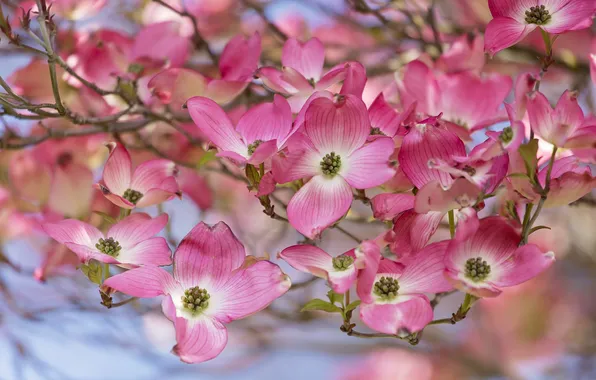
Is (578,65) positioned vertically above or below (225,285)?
above

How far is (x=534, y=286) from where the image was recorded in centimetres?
157

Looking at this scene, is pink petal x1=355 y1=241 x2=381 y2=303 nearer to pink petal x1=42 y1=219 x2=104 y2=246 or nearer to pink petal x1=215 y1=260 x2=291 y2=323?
pink petal x1=215 y1=260 x2=291 y2=323

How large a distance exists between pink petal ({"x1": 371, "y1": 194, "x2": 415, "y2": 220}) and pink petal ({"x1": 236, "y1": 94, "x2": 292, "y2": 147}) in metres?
0.08

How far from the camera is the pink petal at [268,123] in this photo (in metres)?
0.45

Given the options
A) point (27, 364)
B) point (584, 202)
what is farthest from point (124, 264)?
point (27, 364)

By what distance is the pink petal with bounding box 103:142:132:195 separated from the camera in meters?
0.50

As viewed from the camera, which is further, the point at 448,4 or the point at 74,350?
the point at 74,350

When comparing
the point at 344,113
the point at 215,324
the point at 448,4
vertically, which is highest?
the point at 448,4

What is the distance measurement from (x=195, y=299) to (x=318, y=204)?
107 mm

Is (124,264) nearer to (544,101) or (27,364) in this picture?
(544,101)

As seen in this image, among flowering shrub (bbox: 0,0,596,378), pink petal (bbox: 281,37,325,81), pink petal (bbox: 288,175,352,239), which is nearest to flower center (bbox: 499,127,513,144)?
flowering shrub (bbox: 0,0,596,378)

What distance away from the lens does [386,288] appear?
0.43m

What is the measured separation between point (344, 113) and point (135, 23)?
2.30 ft

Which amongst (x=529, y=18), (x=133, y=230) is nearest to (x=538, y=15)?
(x=529, y=18)
